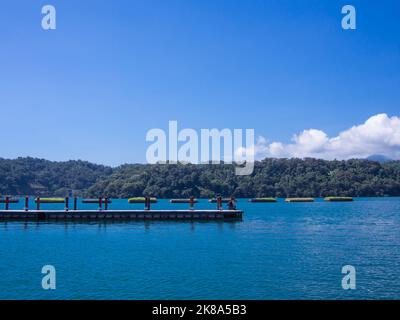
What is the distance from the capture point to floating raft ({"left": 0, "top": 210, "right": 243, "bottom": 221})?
7069 cm

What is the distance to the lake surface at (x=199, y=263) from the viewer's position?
24.7m

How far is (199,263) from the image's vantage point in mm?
33094

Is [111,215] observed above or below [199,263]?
above

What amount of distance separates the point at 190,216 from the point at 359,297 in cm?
5059

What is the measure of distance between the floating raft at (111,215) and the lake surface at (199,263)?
44.7 ft

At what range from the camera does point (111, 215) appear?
72.3 m

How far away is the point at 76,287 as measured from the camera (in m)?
25.6

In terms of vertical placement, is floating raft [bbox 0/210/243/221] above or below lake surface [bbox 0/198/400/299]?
above

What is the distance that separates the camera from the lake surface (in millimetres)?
24703

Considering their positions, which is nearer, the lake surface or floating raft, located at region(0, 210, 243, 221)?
the lake surface

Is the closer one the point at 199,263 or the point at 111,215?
the point at 199,263

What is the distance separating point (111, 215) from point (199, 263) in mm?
42103

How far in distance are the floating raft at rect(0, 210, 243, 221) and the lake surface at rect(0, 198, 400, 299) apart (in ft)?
44.7
